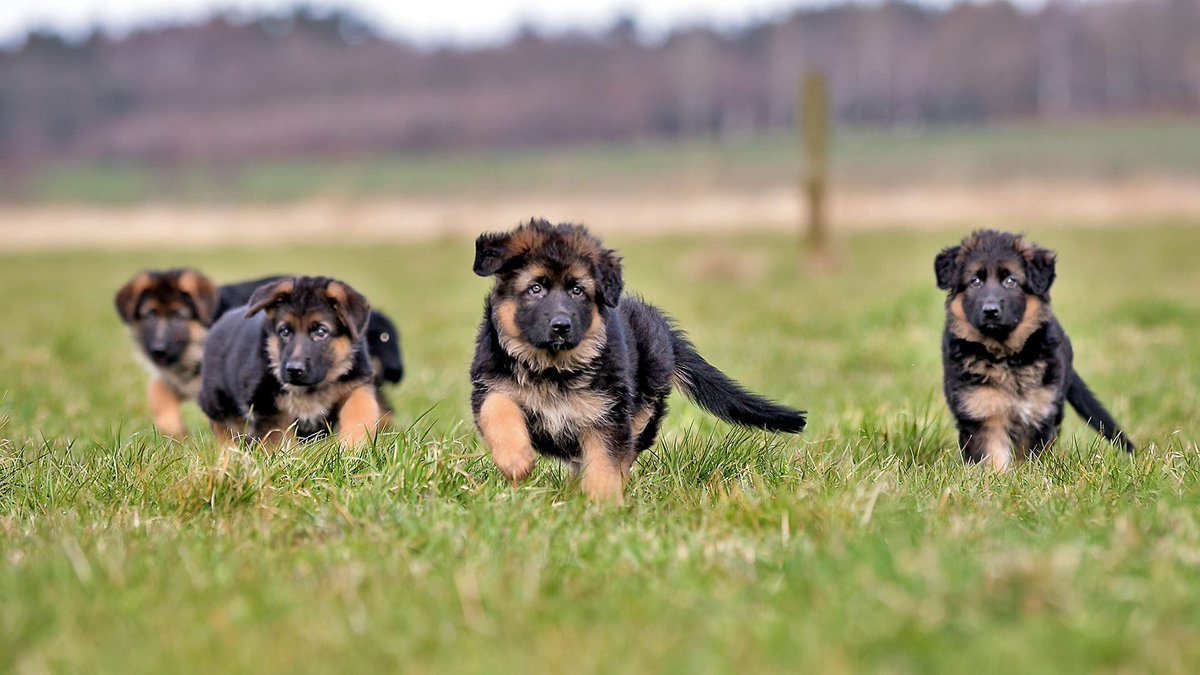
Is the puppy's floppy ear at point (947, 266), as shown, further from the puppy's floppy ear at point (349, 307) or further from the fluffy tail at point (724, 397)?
the puppy's floppy ear at point (349, 307)

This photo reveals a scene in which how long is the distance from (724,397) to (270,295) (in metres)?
1.98

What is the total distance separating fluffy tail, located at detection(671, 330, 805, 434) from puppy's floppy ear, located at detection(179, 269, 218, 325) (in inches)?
116

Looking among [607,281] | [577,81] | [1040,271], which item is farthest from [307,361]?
[577,81]

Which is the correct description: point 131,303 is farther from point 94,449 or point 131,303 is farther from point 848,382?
point 848,382

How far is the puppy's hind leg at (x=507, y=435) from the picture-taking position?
416 cm

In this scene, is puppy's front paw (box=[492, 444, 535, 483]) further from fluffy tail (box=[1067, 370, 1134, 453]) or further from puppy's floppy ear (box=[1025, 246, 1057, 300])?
fluffy tail (box=[1067, 370, 1134, 453])

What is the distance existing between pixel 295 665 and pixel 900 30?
241ft

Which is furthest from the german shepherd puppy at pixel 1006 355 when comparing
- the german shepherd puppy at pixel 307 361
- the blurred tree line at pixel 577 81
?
the blurred tree line at pixel 577 81

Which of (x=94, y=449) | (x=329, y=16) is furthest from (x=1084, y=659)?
(x=329, y=16)

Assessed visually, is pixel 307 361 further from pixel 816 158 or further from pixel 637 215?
pixel 637 215

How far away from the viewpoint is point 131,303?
276 inches

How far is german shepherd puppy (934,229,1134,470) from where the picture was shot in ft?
17.5

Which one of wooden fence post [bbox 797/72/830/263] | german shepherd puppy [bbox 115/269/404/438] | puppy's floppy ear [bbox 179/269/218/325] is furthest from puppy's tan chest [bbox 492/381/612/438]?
wooden fence post [bbox 797/72/830/263]

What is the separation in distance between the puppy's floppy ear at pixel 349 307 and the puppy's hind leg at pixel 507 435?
1220mm
